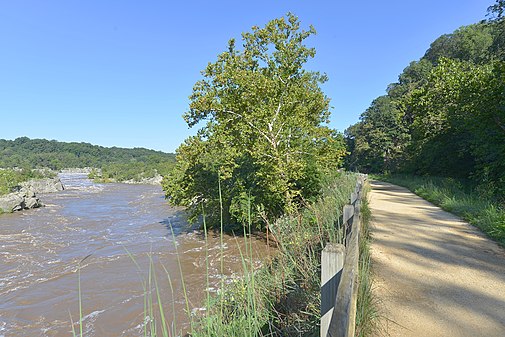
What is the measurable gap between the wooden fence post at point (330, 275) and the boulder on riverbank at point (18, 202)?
32263 mm

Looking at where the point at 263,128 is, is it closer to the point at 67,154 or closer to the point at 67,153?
the point at 67,154

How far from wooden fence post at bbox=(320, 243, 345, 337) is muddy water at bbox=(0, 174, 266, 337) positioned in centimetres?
100

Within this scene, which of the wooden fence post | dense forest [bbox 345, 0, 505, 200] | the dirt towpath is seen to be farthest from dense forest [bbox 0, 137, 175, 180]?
the wooden fence post

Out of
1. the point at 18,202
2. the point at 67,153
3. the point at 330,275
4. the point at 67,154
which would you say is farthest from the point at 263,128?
the point at 67,153

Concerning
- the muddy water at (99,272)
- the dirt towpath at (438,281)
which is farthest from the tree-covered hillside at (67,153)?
the dirt towpath at (438,281)

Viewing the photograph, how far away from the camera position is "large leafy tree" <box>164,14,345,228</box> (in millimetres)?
11312

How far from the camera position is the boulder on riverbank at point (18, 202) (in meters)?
26.1

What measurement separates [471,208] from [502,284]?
583cm

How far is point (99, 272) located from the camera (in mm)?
10805

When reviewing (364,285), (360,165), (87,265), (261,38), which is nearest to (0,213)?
(87,265)

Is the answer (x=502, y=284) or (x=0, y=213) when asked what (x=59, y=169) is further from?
(x=502, y=284)

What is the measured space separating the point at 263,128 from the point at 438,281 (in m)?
8.40

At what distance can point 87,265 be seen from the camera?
11516mm

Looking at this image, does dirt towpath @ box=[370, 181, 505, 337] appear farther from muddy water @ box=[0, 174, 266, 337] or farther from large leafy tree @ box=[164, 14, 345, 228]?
large leafy tree @ box=[164, 14, 345, 228]
